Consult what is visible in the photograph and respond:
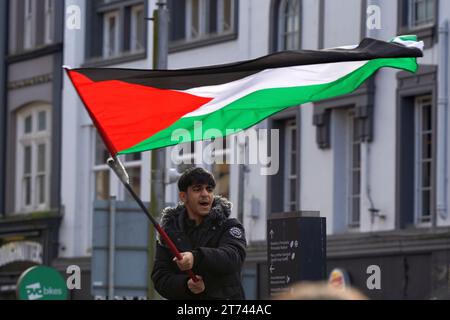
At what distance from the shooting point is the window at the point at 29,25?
135 feet

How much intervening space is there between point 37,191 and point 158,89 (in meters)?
30.9

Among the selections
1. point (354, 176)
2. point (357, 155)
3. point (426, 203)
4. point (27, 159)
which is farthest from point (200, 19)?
point (426, 203)

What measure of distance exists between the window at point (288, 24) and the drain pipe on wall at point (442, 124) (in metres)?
5.11

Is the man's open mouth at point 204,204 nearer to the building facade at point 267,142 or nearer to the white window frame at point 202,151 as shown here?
the building facade at point 267,142

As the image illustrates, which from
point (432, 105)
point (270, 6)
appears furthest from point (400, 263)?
point (270, 6)

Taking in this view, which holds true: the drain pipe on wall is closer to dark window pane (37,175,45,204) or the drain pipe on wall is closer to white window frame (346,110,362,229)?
white window frame (346,110,362,229)

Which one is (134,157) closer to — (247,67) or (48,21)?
(48,21)

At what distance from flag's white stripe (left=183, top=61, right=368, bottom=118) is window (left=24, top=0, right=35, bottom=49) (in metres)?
31.0

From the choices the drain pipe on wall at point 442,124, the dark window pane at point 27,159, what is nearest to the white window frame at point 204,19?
the dark window pane at point 27,159

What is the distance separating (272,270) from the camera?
46.7 ft

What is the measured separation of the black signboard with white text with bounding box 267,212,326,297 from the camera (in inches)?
534

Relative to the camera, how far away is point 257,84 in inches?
406

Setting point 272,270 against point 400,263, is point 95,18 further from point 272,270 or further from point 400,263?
point 272,270

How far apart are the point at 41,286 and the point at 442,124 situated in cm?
700
